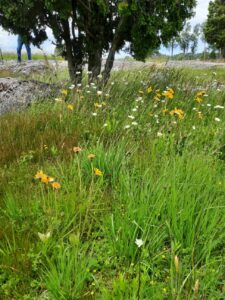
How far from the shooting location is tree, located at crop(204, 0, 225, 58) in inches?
1735

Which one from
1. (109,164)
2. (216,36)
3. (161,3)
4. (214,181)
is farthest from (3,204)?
(216,36)

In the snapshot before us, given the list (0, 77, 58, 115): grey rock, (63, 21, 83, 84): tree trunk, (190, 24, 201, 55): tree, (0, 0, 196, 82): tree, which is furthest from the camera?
(190, 24, 201, 55): tree

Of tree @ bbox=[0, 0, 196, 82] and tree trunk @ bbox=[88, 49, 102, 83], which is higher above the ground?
tree @ bbox=[0, 0, 196, 82]

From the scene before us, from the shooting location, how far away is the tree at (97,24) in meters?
8.00

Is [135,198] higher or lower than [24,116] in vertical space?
lower

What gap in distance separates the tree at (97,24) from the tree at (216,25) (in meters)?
37.8

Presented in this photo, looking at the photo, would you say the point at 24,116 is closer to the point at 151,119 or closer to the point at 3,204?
the point at 151,119

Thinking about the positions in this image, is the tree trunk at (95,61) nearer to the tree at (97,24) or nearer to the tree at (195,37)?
the tree at (97,24)

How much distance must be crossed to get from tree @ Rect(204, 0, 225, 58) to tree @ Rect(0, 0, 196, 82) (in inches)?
1487

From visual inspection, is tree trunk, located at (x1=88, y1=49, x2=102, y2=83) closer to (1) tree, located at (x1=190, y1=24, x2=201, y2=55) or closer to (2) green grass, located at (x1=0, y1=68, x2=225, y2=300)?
(2) green grass, located at (x1=0, y1=68, x2=225, y2=300)

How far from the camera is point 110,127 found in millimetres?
4695

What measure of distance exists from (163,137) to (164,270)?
1.89 m

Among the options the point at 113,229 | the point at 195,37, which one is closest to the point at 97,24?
the point at 113,229

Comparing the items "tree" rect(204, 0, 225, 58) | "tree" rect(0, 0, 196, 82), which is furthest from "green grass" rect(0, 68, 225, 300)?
"tree" rect(204, 0, 225, 58)
